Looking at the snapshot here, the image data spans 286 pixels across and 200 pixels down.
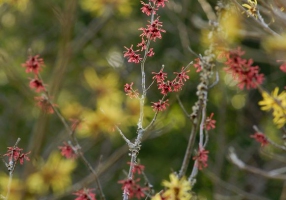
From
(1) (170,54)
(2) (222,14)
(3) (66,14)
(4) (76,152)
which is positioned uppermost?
(1) (170,54)

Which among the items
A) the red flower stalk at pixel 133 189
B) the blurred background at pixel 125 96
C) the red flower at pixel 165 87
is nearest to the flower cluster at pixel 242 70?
the red flower at pixel 165 87

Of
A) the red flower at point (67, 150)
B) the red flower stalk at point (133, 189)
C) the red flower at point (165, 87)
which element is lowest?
the red flower stalk at point (133, 189)

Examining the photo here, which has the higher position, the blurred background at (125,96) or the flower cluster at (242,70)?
the blurred background at (125,96)

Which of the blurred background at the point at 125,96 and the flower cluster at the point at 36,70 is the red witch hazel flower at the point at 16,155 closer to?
→ the flower cluster at the point at 36,70

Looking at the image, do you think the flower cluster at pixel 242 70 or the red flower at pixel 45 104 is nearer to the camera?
the flower cluster at pixel 242 70

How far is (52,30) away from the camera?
5832 mm

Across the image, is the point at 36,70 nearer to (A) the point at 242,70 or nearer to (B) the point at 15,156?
(B) the point at 15,156

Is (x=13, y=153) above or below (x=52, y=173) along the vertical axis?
below

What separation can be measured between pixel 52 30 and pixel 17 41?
0.36 metres

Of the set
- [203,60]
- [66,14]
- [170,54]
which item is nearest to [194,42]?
[170,54]

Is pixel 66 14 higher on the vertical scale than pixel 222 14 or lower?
higher

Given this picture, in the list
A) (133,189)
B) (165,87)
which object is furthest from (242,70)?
(133,189)

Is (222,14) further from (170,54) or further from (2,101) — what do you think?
(2,101)

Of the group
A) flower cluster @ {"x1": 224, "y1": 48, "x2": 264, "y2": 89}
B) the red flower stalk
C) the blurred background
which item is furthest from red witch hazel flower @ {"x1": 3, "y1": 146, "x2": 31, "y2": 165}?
the blurred background
